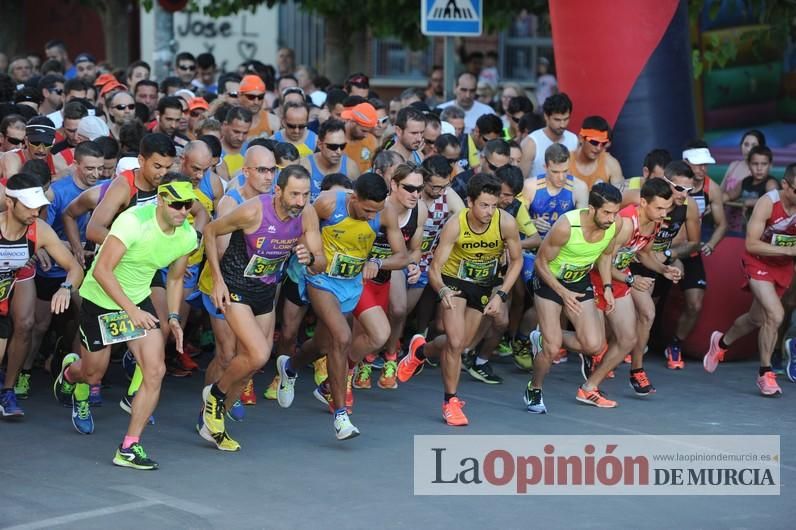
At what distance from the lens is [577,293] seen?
→ 9836 mm

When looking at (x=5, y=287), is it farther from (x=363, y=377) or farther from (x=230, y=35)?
(x=230, y=35)

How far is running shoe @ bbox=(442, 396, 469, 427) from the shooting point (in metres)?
9.38

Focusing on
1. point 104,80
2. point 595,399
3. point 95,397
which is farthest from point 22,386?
point 104,80

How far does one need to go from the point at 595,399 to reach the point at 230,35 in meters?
21.2

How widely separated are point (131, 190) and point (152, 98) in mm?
4876

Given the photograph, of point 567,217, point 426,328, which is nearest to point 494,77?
point 426,328

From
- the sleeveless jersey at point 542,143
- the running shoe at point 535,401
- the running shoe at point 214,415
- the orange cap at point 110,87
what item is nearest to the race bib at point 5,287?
the running shoe at point 214,415

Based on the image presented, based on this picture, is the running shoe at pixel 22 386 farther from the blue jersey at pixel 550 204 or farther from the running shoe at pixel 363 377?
the blue jersey at pixel 550 204

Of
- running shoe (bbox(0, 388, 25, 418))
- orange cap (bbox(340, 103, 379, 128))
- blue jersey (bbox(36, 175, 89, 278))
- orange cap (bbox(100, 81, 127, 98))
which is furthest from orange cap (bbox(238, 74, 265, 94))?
running shoe (bbox(0, 388, 25, 418))

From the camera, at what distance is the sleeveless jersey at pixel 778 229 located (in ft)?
35.4

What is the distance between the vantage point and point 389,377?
35.1 feet

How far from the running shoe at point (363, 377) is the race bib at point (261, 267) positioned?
199 cm

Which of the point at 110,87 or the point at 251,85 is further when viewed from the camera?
the point at 110,87

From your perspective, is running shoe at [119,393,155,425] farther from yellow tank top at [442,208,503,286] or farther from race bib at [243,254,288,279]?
yellow tank top at [442,208,503,286]
